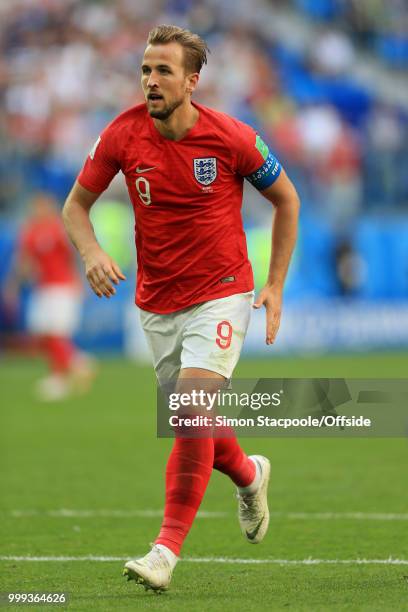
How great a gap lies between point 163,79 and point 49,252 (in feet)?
34.9

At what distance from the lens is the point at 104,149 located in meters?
5.56

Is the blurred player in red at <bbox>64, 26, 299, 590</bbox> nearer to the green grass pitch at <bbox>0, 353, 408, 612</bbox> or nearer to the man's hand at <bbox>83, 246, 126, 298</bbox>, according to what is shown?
the man's hand at <bbox>83, 246, 126, 298</bbox>

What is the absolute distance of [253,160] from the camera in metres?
5.52

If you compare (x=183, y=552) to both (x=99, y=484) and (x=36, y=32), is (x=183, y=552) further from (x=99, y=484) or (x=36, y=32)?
(x=36, y=32)

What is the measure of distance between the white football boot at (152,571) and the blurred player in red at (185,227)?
156 millimetres

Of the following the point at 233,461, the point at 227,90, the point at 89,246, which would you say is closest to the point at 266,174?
the point at 89,246

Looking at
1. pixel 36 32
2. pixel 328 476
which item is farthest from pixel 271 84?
pixel 328 476

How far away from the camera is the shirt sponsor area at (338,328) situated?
65.5 feet

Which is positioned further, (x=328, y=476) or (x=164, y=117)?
(x=328, y=476)

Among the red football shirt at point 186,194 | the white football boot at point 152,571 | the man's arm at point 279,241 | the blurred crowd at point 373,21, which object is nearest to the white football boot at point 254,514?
the man's arm at point 279,241

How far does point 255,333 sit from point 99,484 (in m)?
10.9

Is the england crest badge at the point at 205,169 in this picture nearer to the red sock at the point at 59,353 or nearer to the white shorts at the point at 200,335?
the white shorts at the point at 200,335

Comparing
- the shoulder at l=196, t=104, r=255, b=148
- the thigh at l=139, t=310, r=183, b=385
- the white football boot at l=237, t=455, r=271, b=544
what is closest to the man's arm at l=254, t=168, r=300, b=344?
the shoulder at l=196, t=104, r=255, b=148

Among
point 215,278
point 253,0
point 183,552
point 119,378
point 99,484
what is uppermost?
point 253,0
